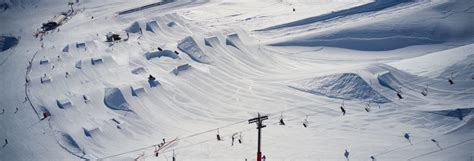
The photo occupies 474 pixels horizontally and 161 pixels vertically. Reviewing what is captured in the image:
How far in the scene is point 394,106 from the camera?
26.2 m

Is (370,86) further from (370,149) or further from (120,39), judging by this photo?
(120,39)

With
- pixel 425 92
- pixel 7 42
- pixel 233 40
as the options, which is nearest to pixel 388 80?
pixel 425 92

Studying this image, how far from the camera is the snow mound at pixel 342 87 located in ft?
89.8

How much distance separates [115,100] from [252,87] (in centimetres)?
1014

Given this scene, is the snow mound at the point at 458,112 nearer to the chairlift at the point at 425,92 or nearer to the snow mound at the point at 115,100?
the chairlift at the point at 425,92

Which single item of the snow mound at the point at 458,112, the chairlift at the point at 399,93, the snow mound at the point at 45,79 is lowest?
the snow mound at the point at 458,112

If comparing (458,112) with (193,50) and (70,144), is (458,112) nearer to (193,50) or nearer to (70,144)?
(193,50)

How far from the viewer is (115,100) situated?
92.1 ft

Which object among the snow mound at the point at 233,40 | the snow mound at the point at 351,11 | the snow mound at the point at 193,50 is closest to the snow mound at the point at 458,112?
the snow mound at the point at 233,40

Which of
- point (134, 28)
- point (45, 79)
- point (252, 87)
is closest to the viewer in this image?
point (252, 87)

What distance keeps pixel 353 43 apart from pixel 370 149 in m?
17.1

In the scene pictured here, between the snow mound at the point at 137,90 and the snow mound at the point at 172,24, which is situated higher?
the snow mound at the point at 172,24

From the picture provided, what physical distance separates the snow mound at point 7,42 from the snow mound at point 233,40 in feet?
79.7

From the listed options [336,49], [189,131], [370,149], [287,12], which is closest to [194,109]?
[189,131]
